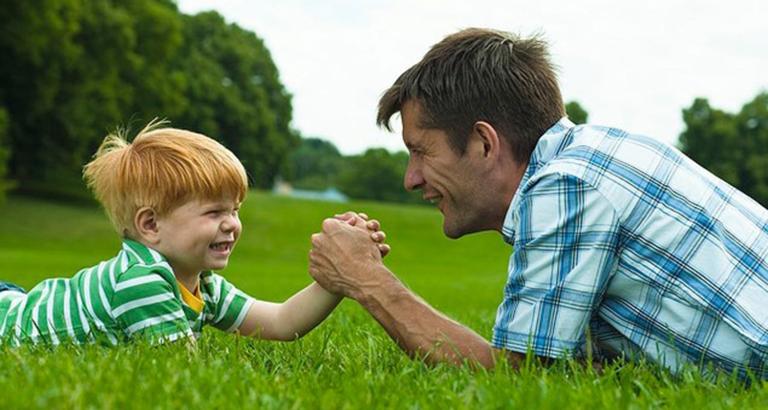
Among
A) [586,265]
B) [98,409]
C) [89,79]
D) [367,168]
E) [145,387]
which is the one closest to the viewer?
[98,409]

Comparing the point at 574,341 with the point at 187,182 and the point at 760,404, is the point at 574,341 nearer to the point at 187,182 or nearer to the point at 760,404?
the point at 760,404

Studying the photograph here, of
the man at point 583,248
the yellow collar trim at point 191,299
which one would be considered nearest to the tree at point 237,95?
the yellow collar trim at point 191,299

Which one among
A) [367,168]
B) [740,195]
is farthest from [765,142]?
[740,195]

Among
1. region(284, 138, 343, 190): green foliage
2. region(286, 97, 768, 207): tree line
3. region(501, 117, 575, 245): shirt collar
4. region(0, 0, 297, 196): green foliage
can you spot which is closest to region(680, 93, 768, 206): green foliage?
region(286, 97, 768, 207): tree line

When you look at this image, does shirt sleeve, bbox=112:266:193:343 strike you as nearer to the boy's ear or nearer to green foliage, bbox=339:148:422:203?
the boy's ear

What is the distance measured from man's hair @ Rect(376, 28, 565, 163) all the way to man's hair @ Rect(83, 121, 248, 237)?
92 cm

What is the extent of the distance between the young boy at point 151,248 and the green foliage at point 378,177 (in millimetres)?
97232

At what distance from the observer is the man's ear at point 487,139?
13.1ft

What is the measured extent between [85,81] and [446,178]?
37389mm

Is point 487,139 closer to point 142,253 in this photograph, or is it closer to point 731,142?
point 142,253

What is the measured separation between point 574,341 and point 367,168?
104 meters

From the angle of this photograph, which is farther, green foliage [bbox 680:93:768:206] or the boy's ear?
green foliage [bbox 680:93:768:206]

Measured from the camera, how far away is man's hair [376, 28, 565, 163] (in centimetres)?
404

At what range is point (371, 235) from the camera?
4117 millimetres
